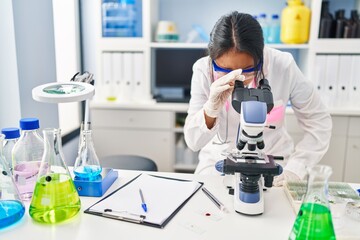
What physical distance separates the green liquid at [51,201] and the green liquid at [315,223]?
54 centimetres

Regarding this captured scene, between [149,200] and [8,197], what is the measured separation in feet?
1.18

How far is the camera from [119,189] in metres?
1.00

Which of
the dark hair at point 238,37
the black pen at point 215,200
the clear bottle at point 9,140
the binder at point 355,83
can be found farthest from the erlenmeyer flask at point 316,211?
the binder at point 355,83

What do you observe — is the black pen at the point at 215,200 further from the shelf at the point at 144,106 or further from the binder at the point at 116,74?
the binder at the point at 116,74

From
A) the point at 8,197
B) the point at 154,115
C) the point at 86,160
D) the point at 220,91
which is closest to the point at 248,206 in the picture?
the point at 220,91

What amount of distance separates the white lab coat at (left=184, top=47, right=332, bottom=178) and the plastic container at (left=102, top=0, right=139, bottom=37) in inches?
52.6

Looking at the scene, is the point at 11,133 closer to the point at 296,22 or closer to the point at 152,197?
the point at 152,197

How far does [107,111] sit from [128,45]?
0.53 metres

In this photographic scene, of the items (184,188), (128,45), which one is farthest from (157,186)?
(128,45)

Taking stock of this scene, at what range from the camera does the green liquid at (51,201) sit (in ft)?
2.65

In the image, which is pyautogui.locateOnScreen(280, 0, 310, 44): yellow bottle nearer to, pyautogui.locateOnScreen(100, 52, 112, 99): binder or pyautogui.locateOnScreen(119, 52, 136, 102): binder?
pyautogui.locateOnScreen(119, 52, 136, 102): binder

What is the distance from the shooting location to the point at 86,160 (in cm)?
98

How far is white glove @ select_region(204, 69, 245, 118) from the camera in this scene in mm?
972

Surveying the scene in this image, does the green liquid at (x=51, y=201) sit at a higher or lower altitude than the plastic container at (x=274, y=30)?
lower
